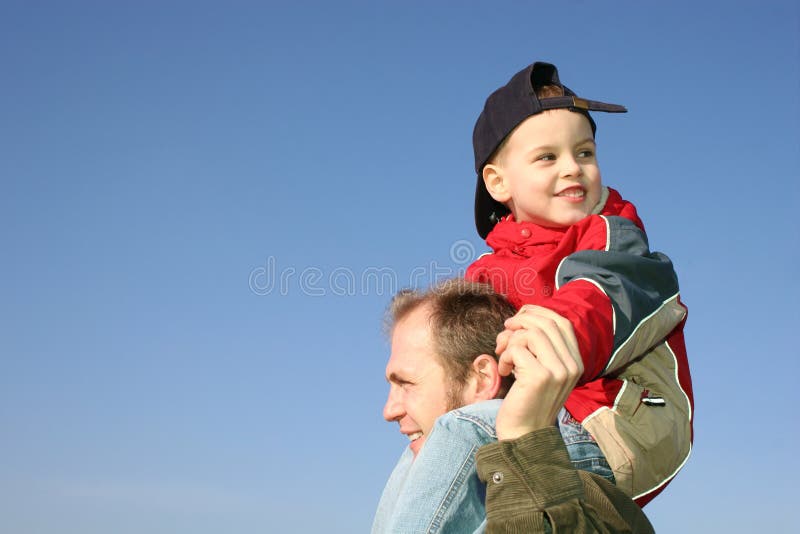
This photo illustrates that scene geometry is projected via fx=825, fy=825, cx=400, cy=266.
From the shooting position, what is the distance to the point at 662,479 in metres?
3.47

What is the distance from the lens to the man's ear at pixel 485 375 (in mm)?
3699

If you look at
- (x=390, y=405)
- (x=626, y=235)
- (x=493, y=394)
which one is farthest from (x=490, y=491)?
(x=626, y=235)

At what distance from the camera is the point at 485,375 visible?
3734mm

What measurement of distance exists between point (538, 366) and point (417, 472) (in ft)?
1.78

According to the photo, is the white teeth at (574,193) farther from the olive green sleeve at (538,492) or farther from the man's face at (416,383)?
the olive green sleeve at (538,492)

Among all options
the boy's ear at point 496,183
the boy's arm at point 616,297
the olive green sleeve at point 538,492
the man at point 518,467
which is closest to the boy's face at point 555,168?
the boy's ear at point 496,183

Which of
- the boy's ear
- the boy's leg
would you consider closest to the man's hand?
the boy's leg

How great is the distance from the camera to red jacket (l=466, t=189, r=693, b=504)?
3186 millimetres

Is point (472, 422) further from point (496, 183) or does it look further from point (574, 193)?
point (496, 183)

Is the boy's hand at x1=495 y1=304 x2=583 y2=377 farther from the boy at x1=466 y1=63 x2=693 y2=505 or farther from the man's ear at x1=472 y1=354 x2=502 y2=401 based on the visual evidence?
the man's ear at x1=472 y1=354 x2=502 y2=401

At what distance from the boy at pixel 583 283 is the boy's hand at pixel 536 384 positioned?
48mm

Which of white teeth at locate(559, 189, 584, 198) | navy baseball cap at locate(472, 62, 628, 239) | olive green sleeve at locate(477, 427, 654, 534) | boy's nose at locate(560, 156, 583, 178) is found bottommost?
olive green sleeve at locate(477, 427, 654, 534)

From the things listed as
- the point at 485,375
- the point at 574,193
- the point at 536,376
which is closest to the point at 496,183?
the point at 574,193

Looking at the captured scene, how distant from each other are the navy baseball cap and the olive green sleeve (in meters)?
2.28
